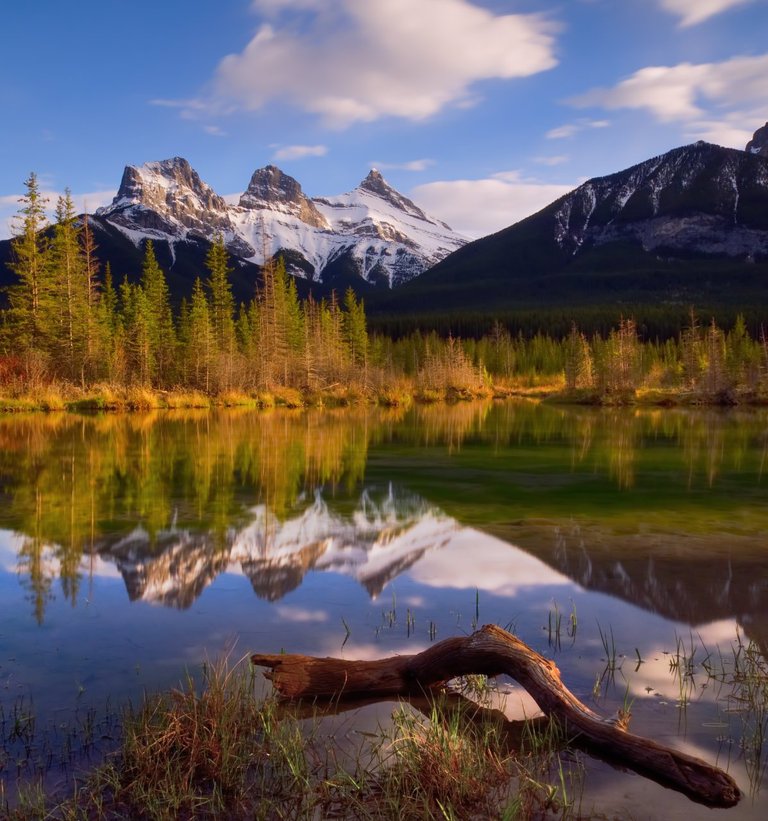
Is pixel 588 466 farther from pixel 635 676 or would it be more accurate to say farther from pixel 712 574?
pixel 635 676

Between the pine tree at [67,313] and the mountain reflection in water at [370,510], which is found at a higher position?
the pine tree at [67,313]

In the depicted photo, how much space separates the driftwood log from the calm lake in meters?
0.13

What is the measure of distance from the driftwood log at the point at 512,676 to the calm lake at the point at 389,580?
0.13 m

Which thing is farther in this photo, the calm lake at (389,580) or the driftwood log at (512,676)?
the calm lake at (389,580)

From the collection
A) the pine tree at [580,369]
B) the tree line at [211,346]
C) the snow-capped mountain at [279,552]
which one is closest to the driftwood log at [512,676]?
the snow-capped mountain at [279,552]

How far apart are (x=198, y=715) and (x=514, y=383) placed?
91472 mm

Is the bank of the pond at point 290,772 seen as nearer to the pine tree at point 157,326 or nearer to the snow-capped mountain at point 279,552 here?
the snow-capped mountain at point 279,552

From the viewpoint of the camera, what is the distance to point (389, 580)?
832 centimetres

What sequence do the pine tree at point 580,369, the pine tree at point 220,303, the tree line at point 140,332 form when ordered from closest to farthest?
the tree line at point 140,332
the pine tree at point 220,303
the pine tree at point 580,369

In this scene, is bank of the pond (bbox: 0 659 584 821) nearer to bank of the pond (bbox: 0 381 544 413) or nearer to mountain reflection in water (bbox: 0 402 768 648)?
mountain reflection in water (bbox: 0 402 768 648)

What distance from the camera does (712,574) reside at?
8.38 metres

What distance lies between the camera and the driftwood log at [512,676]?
397 cm

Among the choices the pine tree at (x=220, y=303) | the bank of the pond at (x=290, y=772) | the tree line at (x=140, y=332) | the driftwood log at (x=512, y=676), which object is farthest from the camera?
the pine tree at (x=220, y=303)

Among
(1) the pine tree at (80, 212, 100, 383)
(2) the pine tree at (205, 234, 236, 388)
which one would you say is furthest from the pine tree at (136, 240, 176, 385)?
(1) the pine tree at (80, 212, 100, 383)
